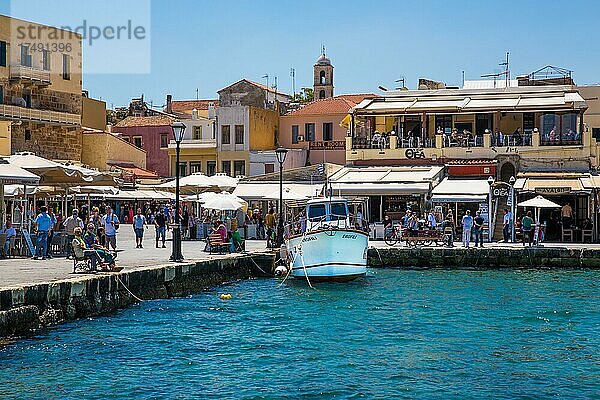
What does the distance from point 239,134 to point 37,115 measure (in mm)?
12991

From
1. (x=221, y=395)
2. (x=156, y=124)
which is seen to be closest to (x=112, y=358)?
(x=221, y=395)

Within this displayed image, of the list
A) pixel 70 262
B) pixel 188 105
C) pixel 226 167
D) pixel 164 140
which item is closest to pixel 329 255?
pixel 70 262

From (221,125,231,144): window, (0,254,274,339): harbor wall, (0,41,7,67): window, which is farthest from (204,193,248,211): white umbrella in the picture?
(221,125,231,144): window

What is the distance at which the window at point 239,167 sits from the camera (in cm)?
5928

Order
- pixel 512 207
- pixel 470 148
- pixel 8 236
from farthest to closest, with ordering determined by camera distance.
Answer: pixel 470 148
pixel 512 207
pixel 8 236

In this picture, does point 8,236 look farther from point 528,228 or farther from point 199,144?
point 199,144

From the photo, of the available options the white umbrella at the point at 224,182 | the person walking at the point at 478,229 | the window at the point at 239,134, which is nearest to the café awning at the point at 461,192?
the person walking at the point at 478,229

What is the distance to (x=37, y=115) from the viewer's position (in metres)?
54.4

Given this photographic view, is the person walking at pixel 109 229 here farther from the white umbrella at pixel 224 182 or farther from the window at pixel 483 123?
the window at pixel 483 123

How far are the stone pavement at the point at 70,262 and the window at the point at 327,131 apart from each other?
22.2m

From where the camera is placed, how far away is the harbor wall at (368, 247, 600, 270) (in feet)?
114

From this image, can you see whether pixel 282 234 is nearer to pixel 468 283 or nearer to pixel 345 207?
pixel 345 207

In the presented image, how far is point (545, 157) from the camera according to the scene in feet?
144

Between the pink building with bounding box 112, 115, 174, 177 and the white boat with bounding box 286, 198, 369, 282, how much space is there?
4275 cm
